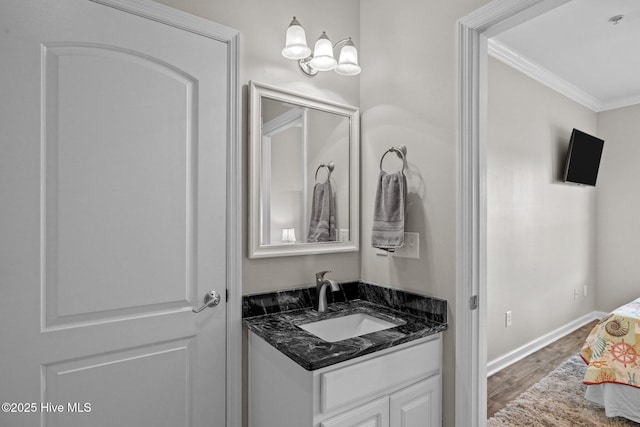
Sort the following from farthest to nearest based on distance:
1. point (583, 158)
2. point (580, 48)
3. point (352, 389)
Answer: point (583, 158), point (580, 48), point (352, 389)

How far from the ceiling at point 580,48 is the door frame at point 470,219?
91 centimetres

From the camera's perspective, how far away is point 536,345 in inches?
130

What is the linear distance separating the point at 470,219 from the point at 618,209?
3.81 meters

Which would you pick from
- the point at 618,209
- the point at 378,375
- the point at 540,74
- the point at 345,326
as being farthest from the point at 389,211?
the point at 618,209

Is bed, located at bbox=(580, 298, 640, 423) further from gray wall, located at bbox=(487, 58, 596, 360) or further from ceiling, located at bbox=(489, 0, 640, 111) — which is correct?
ceiling, located at bbox=(489, 0, 640, 111)

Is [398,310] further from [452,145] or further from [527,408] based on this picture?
[527,408]

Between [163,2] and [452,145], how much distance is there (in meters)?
1.32

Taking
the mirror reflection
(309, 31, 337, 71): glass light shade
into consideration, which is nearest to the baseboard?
the mirror reflection

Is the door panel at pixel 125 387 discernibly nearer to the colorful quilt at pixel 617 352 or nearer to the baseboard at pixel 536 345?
the baseboard at pixel 536 345

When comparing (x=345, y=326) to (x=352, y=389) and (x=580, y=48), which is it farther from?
(x=580, y=48)

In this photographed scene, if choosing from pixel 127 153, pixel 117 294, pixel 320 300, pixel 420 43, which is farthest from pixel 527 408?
pixel 127 153

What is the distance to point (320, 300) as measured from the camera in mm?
1725

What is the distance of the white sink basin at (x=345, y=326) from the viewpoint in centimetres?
163

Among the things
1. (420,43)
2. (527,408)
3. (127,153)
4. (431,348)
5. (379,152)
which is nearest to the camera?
(127,153)
